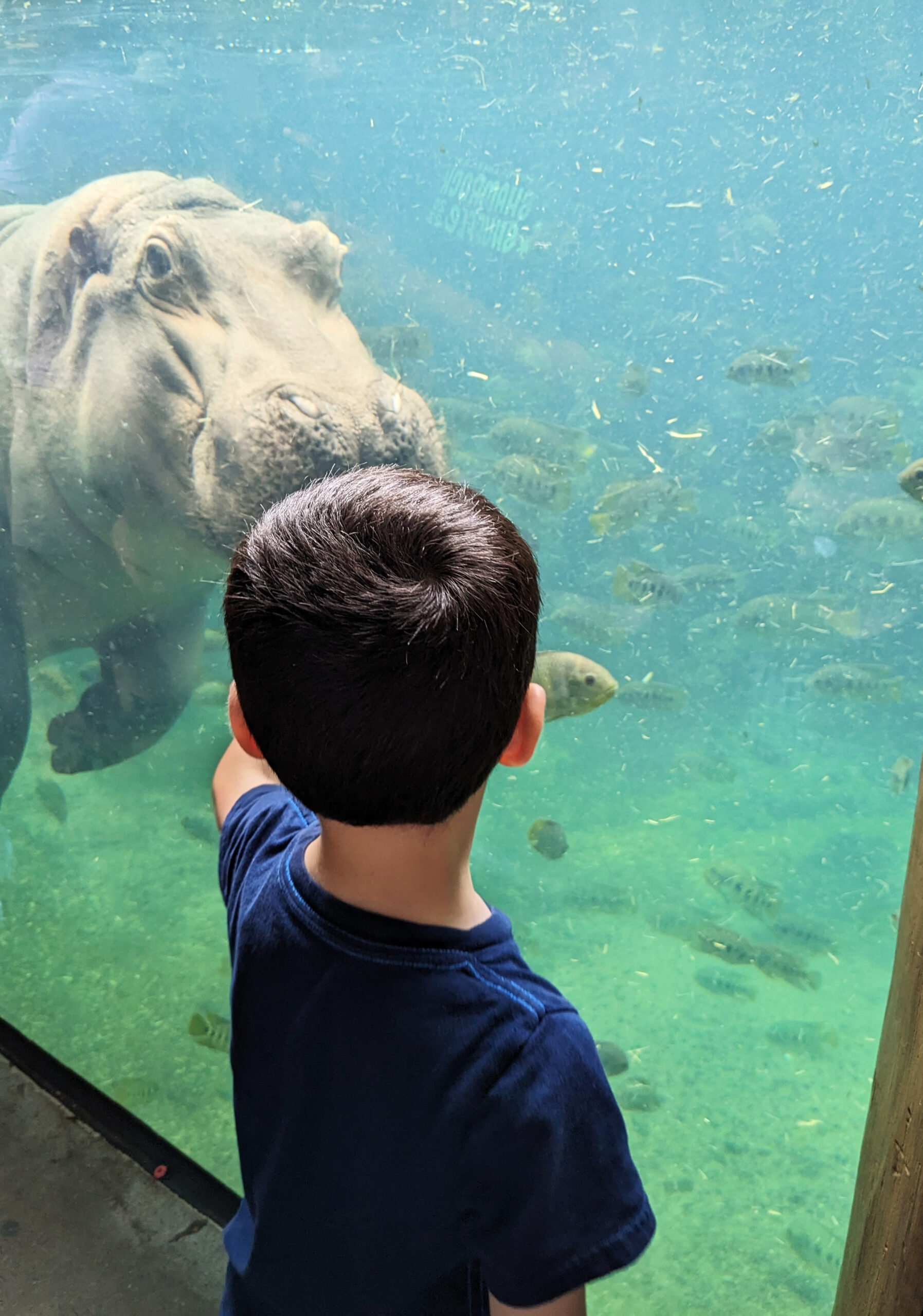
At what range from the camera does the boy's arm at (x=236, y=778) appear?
1.07 m

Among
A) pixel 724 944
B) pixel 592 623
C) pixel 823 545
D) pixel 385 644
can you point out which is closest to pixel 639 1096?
pixel 724 944

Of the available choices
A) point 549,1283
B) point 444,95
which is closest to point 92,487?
point 549,1283

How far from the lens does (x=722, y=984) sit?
13.2 ft

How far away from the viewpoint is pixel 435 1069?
708 mm

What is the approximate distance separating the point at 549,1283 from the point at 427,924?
0.28 meters

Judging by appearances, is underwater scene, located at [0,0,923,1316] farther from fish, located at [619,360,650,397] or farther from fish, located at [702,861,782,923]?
fish, located at [619,360,650,397]

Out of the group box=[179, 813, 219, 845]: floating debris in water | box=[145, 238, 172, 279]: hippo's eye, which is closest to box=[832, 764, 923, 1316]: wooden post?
box=[145, 238, 172, 279]: hippo's eye

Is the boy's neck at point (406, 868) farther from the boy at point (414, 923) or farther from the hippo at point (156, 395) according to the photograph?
the hippo at point (156, 395)

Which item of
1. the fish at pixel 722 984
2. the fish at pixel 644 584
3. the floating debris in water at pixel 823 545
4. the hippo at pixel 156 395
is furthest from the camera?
the floating debris in water at pixel 823 545

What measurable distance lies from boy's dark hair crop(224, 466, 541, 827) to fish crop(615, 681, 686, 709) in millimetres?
4236

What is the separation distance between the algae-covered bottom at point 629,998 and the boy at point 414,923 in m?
1.89

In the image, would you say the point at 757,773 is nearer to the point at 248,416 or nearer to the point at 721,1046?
the point at 721,1046

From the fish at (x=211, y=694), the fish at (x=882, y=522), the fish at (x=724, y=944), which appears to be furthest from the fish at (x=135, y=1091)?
the fish at (x=882, y=522)

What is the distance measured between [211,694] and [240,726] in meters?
3.48
